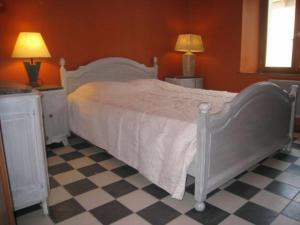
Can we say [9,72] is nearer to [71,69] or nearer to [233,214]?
[71,69]

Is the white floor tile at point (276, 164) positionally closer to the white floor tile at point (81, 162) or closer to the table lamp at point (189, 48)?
the white floor tile at point (81, 162)

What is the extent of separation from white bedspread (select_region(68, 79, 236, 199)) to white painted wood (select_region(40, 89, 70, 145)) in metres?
0.14

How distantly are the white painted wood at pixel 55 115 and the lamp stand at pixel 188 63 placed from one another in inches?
87.5

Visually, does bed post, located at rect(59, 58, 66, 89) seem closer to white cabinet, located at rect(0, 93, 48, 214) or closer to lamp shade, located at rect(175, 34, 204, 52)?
white cabinet, located at rect(0, 93, 48, 214)

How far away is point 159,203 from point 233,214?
525mm

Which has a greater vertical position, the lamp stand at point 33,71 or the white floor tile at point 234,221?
the lamp stand at point 33,71

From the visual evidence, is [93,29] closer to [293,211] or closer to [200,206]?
[200,206]

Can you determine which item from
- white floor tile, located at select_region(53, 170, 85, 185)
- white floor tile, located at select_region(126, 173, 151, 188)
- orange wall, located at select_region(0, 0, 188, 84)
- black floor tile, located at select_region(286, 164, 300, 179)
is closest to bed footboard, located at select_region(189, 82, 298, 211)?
black floor tile, located at select_region(286, 164, 300, 179)

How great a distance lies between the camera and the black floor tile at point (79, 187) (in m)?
2.11

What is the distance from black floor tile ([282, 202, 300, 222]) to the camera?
1.76 m

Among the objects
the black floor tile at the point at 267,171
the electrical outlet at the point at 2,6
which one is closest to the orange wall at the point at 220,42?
the black floor tile at the point at 267,171

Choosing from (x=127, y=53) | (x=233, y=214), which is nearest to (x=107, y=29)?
(x=127, y=53)

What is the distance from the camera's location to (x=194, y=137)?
5.88 ft

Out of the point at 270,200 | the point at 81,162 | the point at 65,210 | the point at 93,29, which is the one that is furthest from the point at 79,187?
the point at 93,29
